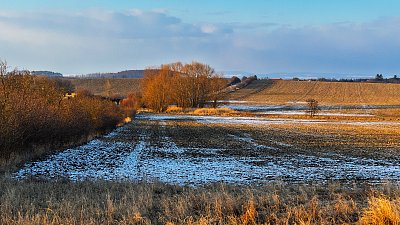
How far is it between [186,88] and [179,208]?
90.8m

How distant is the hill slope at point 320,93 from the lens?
113 m

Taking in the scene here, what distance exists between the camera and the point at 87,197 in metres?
9.72

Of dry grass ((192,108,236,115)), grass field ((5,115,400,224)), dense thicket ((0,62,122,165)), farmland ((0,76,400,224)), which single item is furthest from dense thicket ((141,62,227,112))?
grass field ((5,115,400,224))

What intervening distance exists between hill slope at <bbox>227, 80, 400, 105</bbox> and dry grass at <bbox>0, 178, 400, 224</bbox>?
101 meters

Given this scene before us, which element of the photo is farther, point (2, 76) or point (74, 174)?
point (2, 76)

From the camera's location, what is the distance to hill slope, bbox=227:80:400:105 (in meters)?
113

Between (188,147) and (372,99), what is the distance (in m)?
98.9

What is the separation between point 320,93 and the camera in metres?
129

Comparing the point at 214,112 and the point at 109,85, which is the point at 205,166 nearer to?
the point at 214,112

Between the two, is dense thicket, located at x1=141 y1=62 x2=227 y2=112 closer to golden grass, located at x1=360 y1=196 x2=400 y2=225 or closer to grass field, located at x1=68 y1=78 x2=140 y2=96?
grass field, located at x1=68 y1=78 x2=140 y2=96

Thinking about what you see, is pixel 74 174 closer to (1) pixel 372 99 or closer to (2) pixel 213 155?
(2) pixel 213 155

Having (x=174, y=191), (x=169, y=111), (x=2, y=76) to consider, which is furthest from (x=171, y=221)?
(x=169, y=111)

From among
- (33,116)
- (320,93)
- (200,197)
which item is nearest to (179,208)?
(200,197)

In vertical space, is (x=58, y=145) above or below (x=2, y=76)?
below
